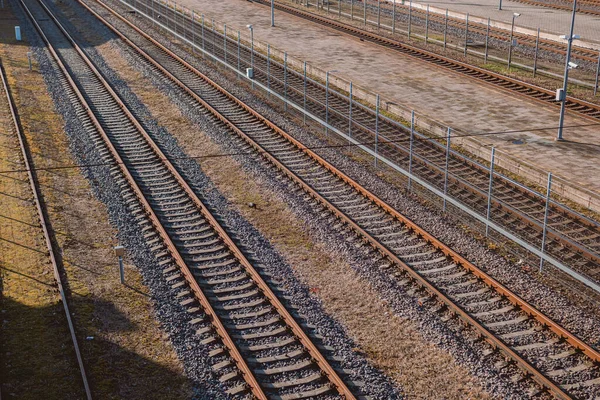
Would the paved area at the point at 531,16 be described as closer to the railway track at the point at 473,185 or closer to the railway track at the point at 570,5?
the railway track at the point at 570,5

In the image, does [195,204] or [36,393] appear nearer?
[36,393]

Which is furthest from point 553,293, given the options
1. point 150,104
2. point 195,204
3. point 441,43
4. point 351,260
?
point 441,43

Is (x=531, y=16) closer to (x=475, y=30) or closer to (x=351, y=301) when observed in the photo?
(x=475, y=30)

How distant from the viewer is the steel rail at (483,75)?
84.2ft

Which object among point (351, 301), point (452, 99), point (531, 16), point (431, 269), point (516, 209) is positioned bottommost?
point (351, 301)

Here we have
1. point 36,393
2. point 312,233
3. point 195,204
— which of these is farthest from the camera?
point 195,204

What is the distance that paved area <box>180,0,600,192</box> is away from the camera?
20781 millimetres

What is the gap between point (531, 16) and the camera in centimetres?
4362

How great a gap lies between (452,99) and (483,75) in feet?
14.5

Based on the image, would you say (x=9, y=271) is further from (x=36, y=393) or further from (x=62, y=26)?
(x=62, y=26)

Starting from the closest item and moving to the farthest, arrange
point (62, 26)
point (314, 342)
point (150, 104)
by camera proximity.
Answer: point (314, 342), point (150, 104), point (62, 26)

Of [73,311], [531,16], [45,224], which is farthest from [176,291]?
[531,16]

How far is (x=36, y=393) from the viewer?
11062 mm

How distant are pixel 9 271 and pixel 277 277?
5036 millimetres
